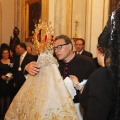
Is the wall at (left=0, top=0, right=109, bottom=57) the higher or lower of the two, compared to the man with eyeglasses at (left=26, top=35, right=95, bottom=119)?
higher

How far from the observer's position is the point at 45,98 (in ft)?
9.53

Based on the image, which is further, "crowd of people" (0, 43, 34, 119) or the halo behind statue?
"crowd of people" (0, 43, 34, 119)

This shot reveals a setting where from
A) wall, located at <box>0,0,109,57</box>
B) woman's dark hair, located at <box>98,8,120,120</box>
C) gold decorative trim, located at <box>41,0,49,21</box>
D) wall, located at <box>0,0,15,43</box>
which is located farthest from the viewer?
wall, located at <box>0,0,15,43</box>

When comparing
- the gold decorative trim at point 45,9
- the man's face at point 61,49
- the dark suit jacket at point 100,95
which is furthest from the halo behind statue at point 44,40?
the gold decorative trim at point 45,9

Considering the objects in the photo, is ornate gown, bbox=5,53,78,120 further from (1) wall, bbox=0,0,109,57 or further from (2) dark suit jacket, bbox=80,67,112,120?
(1) wall, bbox=0,0,109,57

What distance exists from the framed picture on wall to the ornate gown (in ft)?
26.3

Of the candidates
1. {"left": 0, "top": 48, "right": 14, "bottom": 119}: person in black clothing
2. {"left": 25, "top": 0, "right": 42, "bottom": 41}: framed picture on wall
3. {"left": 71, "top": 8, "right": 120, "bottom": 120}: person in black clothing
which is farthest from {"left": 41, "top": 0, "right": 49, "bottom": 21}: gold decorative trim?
{"left": 71, "top": 8, "right": 120, "bottom": 120}: person in black clothing

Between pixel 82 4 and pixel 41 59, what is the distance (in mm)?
5304

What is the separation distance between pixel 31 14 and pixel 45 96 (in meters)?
9.36

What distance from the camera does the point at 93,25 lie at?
750cm

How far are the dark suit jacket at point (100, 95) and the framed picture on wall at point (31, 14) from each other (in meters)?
9.23

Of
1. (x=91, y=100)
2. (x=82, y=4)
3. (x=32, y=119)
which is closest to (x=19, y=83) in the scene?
(x=82, y=4)

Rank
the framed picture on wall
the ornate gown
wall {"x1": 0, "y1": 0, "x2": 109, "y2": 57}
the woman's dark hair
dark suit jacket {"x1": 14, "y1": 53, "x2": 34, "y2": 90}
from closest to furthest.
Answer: the woman's dark hair < the ornate gown < dark suit jacket {"x1": 14, "y1": 53, "x2": 34, "y2": 90} < wall {"x1": 0, "y1": 0, "x2": 109, "y2": 57} < the framed picture on wall

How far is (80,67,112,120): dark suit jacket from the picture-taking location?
6.17ft
